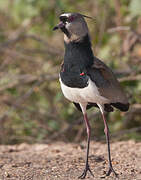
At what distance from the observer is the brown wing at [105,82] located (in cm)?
365

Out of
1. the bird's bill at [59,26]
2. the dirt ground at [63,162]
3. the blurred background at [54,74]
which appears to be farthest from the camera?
the blurred background at [54,74]

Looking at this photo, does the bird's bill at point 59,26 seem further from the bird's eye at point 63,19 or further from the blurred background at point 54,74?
the blurred background at point 54,74

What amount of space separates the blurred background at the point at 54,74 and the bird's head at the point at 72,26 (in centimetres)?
191

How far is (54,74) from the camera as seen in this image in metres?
6.21

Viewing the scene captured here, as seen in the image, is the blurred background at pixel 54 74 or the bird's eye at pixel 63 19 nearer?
the bird's eye at pixel 63 19

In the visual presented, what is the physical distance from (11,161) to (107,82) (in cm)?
140

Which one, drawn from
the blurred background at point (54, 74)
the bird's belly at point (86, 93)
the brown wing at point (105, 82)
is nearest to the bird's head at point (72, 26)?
the brown wing at point (105, 82)

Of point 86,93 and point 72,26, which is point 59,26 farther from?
point 86,93

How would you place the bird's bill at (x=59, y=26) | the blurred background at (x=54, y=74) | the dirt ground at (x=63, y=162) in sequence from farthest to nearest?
the blurred background at (x=54, y=74)
the dirt ground at (x=63, y=162)
the bird's bill at (x=59, y=26)

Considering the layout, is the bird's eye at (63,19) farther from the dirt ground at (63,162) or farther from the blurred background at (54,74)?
the blurred background at (54,74)

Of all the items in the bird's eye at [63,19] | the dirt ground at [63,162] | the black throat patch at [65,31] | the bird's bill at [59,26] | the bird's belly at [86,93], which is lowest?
the dirt ground at [63,162]

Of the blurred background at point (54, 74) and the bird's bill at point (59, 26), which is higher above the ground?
the bird's bill at point (59, 26)

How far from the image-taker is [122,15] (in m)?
7.04

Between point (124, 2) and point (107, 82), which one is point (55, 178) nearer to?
point (107, 82)
